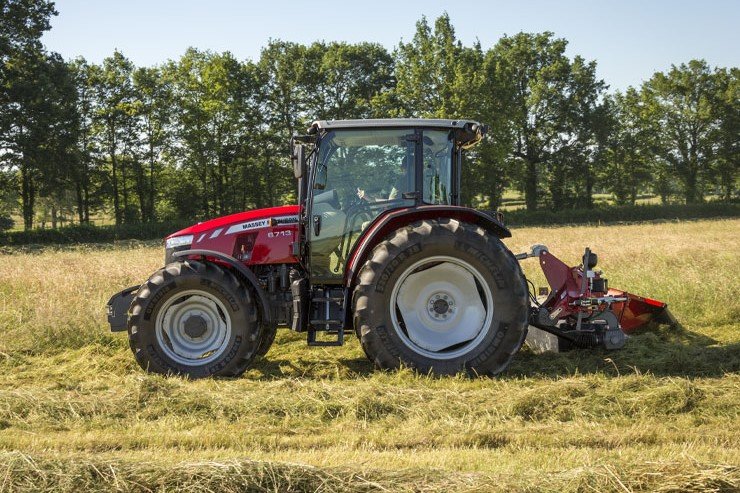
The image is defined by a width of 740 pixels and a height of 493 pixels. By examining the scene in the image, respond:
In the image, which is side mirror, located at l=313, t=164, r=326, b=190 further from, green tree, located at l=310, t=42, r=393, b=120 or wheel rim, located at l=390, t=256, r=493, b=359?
green tree, located at l=310, t=42, r=393, b=120

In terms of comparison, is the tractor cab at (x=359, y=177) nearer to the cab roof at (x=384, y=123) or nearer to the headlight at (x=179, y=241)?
the cab roof at (x=384, y=123)

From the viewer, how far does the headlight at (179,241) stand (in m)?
6.95

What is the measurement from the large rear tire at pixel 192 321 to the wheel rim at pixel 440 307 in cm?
140

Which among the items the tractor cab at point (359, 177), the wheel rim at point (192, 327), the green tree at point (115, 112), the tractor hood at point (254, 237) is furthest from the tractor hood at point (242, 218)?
the green tree at point (115, 112)

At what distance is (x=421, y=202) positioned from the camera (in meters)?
6.46

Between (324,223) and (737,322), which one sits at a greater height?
(324,223)

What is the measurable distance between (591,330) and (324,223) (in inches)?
110

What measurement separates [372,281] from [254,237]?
144 cm

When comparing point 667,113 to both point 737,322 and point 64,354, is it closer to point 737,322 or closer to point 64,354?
point 737,322

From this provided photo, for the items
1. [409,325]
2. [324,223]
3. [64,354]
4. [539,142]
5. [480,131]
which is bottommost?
[64,354]

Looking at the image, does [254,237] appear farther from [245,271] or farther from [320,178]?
[320,178]

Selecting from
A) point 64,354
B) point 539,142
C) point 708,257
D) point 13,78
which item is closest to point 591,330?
point 64,354

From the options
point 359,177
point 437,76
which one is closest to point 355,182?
point 359,177

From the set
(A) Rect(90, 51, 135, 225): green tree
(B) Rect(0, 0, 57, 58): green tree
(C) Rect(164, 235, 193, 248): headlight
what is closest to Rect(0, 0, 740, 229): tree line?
(A) Rect(90, 51, 135, 225): green tree
